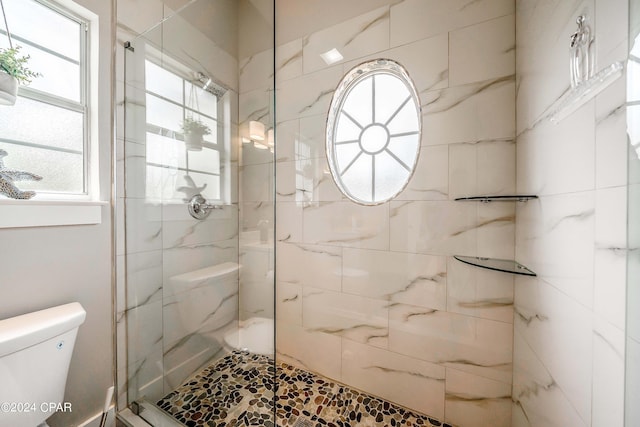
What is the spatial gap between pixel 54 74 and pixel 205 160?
841mm

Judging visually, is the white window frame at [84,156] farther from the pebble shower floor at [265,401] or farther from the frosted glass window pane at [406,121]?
the frosted glass window pane at [406,121]

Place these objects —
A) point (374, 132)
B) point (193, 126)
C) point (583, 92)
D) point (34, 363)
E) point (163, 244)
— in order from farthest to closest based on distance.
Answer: point (374, 132), point (163, 244), point (193, 126), point (34, 363), point (583, 92)

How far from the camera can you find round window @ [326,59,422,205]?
54.2 inches

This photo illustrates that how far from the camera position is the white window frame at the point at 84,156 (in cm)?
97

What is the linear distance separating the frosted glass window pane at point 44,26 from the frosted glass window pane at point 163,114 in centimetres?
41

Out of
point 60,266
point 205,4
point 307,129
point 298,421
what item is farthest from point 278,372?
point 205,4

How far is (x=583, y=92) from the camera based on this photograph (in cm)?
60

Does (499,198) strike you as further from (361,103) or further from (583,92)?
(361,103)

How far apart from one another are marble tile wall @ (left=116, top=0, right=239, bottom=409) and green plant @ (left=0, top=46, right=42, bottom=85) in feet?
0.98

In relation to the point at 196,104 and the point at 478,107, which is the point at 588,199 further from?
the point at 196,104

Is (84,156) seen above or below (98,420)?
above

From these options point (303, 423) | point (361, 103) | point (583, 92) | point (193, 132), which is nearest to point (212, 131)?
point (193, 132)

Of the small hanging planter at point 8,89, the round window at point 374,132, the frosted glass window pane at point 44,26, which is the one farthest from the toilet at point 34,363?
the round window at point 374,132

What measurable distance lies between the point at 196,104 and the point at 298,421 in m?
1.67
